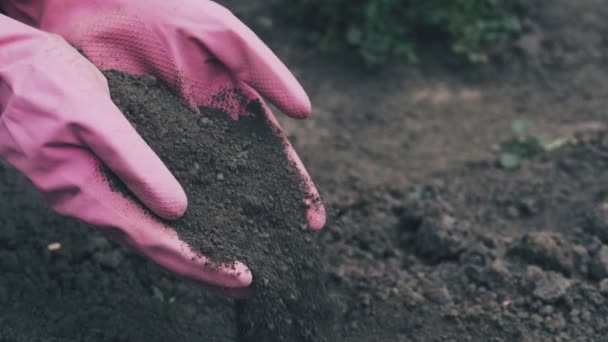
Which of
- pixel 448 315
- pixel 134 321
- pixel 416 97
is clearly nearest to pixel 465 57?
pixel 416 97

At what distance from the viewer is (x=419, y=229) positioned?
2.71 meters

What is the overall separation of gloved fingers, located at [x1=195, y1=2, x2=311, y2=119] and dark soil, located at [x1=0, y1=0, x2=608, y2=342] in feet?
1.83

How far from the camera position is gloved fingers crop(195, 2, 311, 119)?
2215 mm

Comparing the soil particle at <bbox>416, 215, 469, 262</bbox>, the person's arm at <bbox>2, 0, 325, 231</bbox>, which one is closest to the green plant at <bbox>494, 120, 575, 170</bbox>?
the soil particle at <bbox>416, 215, 469, 262</bbox>

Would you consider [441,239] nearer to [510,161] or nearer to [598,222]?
[598,222]

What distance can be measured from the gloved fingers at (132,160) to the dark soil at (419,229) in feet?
1.87

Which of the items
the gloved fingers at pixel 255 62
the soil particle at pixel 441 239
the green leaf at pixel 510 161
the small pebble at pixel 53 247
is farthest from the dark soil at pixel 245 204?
the green leaf at pixel 510 161

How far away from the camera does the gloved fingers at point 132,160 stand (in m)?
1.84

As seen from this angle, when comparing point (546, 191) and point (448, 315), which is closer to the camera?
point (448, 315)

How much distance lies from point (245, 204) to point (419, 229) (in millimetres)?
887

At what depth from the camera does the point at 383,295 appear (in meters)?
2.46

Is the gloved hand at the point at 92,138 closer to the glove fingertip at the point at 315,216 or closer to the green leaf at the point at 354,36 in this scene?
the glove fingertip at the point at 315,216

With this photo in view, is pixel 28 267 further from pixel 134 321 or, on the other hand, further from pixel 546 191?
pixel 546 191

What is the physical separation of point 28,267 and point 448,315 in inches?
56.7
